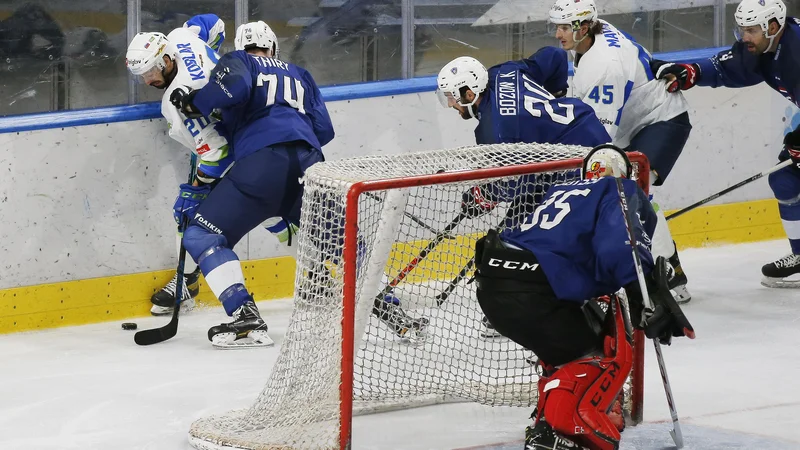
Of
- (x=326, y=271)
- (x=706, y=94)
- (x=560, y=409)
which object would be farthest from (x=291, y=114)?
(x=706, y=94)

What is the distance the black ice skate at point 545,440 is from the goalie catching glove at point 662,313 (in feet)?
1.10

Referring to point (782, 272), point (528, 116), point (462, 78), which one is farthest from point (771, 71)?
point (462, 78)

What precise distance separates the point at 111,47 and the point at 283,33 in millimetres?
785

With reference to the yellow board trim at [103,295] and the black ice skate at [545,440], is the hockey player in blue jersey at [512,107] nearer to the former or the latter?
the yellow board trim at [103,295]

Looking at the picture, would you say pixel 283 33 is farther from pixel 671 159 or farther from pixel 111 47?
pixel 671 159

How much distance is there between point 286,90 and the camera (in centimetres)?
494

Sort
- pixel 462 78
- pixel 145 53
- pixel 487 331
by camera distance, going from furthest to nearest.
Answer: pixel 145 53 → pixel 462 78 → pixel 487 331

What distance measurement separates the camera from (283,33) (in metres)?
5.87

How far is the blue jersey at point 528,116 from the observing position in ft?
15.1

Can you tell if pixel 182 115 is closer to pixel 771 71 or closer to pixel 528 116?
pixel 528 116

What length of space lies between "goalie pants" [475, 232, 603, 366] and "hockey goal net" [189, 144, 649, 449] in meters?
0.34

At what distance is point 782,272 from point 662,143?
93cm

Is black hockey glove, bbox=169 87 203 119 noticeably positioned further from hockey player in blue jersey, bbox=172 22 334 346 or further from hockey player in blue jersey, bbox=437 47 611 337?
hockey player in blue jersey, bbox=437 47 611 337

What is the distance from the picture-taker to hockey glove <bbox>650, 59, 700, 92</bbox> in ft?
17.6
